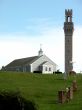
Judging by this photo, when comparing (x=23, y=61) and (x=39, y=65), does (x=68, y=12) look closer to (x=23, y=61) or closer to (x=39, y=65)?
(x=23, y=61)

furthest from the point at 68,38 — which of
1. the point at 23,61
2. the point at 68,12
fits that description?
the point at 23,61

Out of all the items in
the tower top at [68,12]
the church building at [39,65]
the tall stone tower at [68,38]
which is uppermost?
the tower top at [68,12]

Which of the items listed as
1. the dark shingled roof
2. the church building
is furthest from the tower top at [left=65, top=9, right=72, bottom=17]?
the church building

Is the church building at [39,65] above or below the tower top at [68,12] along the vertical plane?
below

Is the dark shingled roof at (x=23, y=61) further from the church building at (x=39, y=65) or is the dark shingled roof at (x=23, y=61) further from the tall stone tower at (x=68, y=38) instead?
the tall stone tower at (x=68, y=38)

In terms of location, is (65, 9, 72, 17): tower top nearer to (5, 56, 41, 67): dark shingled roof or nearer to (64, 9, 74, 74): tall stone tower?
(64, 9, 74, 74): tall stone tower

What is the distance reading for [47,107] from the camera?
105 feet

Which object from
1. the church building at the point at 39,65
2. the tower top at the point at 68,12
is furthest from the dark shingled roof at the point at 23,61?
the tower top at the point at 68,12

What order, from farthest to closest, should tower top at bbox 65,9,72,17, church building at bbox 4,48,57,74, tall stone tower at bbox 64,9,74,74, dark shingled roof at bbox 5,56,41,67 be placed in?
tower top at bbox 65,9,72,17, tall stone tower at bbox 64,9,74,74, dark shingled roof at bbox 5,56,41,67, church building at bbox 4,48,57,74

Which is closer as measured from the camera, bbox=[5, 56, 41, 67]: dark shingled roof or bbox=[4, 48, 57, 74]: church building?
bbox=[4, 48, 57, 74]: church building

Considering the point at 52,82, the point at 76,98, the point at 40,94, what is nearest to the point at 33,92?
the point at 40,94

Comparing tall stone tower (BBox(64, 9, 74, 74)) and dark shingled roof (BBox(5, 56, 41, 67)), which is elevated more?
tall stone tower (BBox(64, 9, 74, 74))

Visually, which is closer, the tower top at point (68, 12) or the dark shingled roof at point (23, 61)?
the dark shingled roof at point (23, 61)

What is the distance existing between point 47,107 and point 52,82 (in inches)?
916
